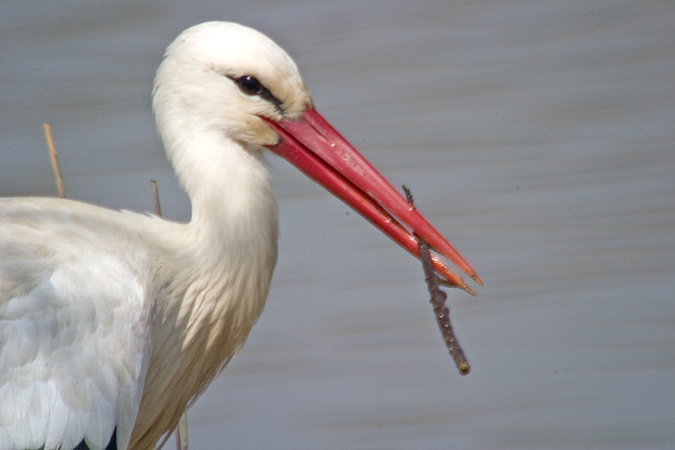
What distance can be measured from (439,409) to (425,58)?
3889 mm

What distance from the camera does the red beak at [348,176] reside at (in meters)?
5.01

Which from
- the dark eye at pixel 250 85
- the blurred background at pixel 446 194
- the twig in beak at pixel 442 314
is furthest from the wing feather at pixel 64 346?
the blurred background at pixel 446 194

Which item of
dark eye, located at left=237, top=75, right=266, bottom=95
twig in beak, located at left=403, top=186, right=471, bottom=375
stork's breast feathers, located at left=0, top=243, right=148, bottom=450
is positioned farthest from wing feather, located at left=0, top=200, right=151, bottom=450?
twig in beak, located at left=403, top=186, right=471, bottom=375

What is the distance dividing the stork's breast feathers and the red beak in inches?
29.7

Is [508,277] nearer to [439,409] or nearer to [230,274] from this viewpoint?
[439,409]

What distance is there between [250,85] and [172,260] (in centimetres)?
59

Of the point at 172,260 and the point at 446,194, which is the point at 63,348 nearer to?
the point at 172,260

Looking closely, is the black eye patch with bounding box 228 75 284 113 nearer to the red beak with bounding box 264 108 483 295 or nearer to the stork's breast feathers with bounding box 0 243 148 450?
the red beak with bounding box 264 108 483 295

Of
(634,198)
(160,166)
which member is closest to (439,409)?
(634,198)

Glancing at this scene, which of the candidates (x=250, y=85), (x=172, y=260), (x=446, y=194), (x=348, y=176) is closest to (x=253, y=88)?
(x=250, y=85)

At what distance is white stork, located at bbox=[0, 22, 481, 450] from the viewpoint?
458 cm

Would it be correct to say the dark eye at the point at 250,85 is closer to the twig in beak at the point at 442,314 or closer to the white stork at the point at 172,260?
the white stork at the point at 172,260

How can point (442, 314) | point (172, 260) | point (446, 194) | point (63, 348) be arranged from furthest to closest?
Answer: point (446, 194), point (172, 260), point (442, 314), point (63, 348)

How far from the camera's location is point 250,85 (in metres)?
4.89
